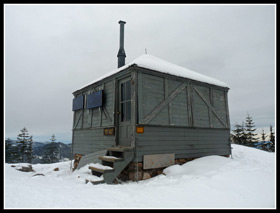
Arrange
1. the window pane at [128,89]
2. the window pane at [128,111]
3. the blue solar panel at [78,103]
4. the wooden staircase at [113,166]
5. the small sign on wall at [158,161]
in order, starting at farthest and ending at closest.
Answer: the blue solar panel at [78,103] < the window pane at [128,89] < the window pane at [128,111] < the small sign on wall at [158,161] < the wooden staircase at [113,166]

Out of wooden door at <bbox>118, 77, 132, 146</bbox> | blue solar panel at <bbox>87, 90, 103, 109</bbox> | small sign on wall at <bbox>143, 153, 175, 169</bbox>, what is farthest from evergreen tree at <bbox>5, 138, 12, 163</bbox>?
small sign on wall at <bbox>143, 153, 175, 169</bbox>

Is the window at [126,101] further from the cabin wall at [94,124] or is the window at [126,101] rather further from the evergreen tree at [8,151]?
the evergreen tree at [8,151]

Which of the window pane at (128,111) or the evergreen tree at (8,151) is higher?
the window pane at (128,111)

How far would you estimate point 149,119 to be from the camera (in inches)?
285

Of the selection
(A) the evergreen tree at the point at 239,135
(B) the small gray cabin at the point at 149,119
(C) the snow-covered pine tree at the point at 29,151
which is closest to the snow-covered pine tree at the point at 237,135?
(A) the evergreen tree at the point at 239,135

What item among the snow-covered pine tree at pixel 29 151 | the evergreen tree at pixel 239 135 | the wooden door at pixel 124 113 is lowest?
the snow-covered pine tree at pixel 29 151

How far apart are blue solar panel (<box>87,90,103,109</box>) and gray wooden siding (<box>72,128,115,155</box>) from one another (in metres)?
1.17

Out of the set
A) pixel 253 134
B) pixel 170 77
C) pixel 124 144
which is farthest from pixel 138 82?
pixel 253 134

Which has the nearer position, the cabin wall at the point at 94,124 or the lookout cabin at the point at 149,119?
the lookout cabin at the point at 149,119

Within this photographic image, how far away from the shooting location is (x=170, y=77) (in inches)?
324

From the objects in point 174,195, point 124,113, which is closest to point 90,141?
point 124,113

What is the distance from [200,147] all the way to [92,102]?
218 inches

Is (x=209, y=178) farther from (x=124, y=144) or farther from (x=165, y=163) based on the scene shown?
(x=124, y=144)

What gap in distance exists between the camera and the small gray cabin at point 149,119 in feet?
22.7
